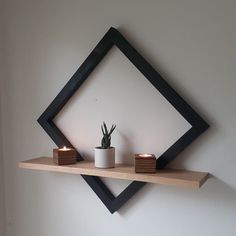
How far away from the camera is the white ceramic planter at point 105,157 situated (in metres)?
1.17

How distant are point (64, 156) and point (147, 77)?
43cm

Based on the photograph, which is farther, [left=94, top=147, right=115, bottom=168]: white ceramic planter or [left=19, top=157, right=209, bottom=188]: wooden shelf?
[left=94, top=147, right=115, bottom=168]: white ceramic planter

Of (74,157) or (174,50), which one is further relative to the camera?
(74,157)

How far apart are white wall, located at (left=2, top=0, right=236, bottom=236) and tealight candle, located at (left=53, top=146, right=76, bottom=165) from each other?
77 millimetres

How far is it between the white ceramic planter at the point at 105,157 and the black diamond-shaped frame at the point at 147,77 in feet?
0.38

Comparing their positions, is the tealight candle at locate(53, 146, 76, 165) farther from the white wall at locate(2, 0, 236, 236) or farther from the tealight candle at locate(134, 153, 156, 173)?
the tealight candle at locate(134, 153, 156, 173)

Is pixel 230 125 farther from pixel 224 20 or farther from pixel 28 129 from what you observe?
pixel 28 129

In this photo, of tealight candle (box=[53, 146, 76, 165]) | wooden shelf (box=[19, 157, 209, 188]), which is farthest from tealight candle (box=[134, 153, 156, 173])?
tealight candle (box=[53, 146, 76, 165])

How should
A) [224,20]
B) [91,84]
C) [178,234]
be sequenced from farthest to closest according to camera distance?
[91,84] → [178,234] → [224,20]

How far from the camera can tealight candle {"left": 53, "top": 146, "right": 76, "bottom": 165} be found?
123 centimetres

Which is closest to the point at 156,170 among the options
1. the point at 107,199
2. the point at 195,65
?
the point at 107,199

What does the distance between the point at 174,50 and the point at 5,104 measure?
0.81 metres

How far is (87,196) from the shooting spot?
4.33 feet

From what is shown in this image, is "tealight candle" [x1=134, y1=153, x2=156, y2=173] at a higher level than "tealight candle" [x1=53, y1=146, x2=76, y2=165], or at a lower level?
lower
